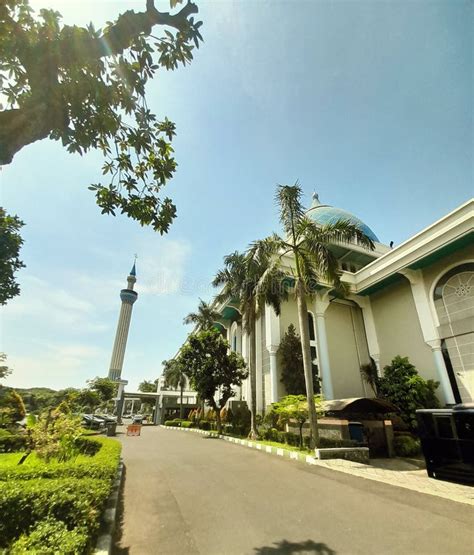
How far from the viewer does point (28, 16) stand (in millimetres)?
3971

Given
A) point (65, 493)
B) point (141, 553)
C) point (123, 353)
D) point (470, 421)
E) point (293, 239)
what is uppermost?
point (123, 353)

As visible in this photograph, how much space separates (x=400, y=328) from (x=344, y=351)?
4.56m

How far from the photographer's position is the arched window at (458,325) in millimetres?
15734

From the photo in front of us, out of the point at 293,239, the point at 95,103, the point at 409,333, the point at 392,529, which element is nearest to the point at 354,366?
the point at 409,333

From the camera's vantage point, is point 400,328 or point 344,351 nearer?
point 400,328

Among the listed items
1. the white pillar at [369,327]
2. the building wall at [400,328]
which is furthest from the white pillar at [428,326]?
the white pillar at [369,327]

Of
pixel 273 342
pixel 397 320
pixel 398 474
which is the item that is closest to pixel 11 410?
pixel 273 342

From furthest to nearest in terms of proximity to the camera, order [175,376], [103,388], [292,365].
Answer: [103,388] → [175,376] → [292,365]

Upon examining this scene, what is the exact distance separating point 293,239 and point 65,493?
12032 mm

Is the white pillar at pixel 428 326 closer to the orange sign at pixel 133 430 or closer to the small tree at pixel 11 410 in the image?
the orange sign at pixel 133 430

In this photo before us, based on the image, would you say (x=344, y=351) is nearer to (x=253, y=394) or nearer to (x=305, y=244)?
(x=253, y=394)

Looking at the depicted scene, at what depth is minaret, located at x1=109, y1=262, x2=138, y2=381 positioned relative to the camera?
69375mm

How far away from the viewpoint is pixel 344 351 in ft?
73.7

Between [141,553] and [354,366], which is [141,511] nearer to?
[141,553]
